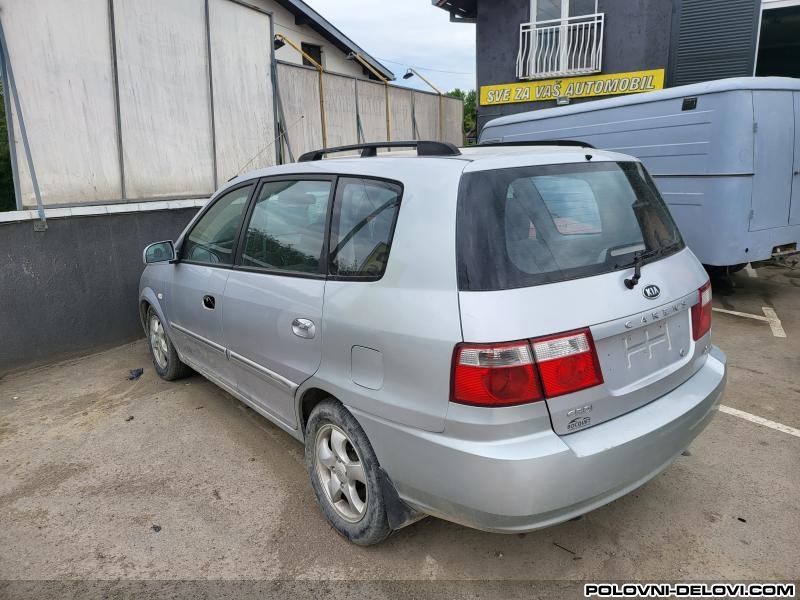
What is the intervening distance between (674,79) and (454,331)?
10638 mm

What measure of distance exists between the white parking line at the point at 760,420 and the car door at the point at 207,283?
320 cm

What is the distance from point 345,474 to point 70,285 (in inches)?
158

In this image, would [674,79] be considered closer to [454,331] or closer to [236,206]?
[236,206]

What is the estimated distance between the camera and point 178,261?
3969 millimetres

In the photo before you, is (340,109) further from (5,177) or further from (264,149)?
(5,177)

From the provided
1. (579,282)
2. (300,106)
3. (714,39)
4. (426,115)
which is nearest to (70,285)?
(300,106)

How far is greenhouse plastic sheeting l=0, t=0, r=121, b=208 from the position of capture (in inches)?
195

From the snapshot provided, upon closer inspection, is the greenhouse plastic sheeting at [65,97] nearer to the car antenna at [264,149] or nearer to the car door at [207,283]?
the car antenna at [264,149]

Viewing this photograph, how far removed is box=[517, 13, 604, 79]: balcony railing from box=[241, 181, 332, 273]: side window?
9.90 metres

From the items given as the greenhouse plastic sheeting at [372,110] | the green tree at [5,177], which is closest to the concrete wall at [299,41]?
the greenhouse plastic sheeting at [372,110]

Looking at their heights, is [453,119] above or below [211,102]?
above

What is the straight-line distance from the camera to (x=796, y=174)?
627 cm

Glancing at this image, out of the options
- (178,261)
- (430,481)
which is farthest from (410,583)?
(178,261)

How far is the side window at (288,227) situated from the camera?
9.09 feet
